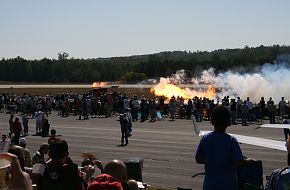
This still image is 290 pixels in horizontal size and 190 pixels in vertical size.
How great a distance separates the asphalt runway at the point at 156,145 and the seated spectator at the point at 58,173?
7.87 metres

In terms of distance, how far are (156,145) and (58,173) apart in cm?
1756

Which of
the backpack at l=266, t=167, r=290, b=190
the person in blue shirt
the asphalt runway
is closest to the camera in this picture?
the backpack at l=266, t=167, r=290, b=190

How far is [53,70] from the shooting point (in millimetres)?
143250

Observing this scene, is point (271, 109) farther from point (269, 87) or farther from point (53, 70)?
point (53, 70)

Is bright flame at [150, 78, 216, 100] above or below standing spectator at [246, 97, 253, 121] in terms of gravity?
above

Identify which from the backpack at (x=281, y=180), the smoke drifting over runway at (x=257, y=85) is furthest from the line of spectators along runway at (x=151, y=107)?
the backpack at (x=281, y=180)

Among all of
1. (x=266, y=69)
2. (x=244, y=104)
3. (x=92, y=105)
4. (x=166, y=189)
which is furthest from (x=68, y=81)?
(x=166, y=189)

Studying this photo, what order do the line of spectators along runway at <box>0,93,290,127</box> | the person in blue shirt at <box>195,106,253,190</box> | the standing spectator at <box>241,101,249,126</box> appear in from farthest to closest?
the line of spectators along runway at <box>0,93,290,127</box> → the standing spectator at <box>241,101,249,126</box> → the person in blue shirt at <box>195,106,253,190</box>

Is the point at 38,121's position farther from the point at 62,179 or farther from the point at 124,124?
the point at 62,179

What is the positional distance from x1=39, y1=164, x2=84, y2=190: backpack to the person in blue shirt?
1.49 metres

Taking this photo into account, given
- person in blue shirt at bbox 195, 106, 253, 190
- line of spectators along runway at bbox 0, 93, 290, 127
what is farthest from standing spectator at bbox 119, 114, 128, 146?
person in blue shirt at bbox 195, 106, 253, 190

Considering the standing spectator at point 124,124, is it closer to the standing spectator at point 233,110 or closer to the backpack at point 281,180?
the standing spectator at point 233,110

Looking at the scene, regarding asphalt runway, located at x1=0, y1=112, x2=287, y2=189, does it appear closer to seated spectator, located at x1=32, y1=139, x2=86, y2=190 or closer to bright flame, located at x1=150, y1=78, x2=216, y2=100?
seated spectator, located at x1=32, y1=139, x2=86, y2=190

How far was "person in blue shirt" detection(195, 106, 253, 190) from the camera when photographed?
5.95 metres
